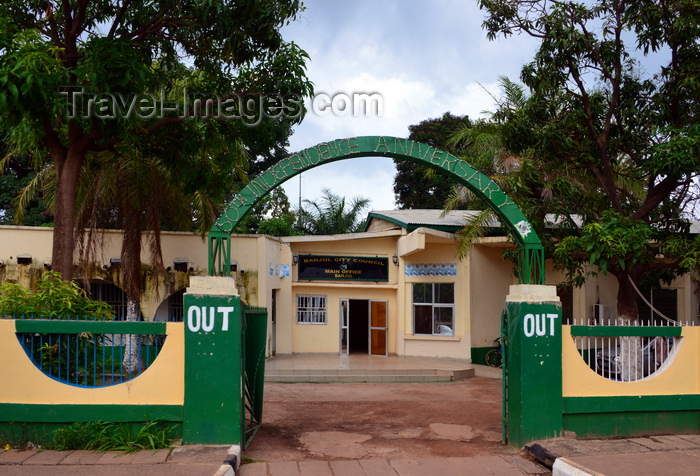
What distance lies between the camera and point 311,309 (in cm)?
1827

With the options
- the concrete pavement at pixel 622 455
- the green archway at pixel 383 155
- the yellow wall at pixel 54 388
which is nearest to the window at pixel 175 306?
the green archway at pixel 383 155

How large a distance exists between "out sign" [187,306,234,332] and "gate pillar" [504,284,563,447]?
324cm

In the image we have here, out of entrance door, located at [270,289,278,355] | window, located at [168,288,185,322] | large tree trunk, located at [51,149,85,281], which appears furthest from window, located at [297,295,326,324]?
large tree trunk, located at [51,149,85,281]

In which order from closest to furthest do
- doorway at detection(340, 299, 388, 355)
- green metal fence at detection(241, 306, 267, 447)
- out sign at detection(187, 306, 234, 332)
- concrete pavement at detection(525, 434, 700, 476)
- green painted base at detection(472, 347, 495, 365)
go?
concrete pavement at detection(525, 434, 700, 476) → out sign at detection(187, 306, 234, 332) → green metal fence at detection(241, 306, 267, 447) → green painted base at detection(472, 347, 495, 365) → doorway at detection(340, 299, 388, 355)

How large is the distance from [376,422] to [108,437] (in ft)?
12.7

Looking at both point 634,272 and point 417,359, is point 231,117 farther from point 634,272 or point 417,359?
point 417,359

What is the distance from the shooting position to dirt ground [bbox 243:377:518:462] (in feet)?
23.1

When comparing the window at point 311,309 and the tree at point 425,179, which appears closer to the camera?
the window at point 311,309

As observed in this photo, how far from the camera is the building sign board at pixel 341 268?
18.1 metres

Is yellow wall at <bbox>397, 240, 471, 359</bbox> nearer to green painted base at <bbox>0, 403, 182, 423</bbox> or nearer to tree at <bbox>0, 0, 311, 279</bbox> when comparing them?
tree at <bbox>0, 0, 311, 279</bbox>

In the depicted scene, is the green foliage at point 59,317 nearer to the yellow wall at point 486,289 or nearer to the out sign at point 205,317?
the out sign at point 205,317

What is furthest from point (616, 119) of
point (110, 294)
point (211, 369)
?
point (110, 294)

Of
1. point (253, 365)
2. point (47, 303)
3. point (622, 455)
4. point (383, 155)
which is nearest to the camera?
point (622, 455)

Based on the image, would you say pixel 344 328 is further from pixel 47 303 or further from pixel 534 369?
pixel 47 303
